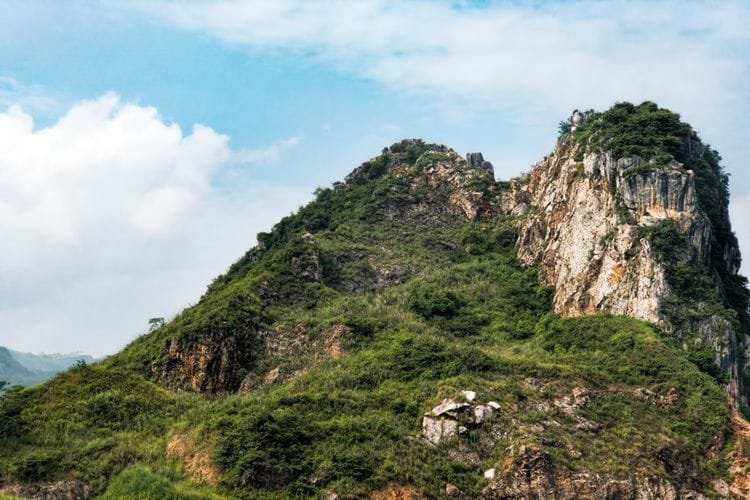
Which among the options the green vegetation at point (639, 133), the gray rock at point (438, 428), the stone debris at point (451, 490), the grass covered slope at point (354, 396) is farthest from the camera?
the green vegetation at point (639, 133)

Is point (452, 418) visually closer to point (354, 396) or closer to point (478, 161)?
point (354, 396)

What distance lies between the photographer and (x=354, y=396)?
41.2 m

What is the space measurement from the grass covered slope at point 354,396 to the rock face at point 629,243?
2054 mm

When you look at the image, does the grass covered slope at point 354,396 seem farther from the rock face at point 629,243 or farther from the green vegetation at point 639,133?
the green vegetation at point 639,133

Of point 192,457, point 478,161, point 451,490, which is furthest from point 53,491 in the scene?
point 478,161

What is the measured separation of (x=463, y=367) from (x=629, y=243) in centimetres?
1718

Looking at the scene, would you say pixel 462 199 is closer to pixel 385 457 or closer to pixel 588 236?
pixel 588 236

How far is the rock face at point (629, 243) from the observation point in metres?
48.1

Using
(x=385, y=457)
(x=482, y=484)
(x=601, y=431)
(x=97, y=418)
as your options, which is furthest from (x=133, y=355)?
(x=601, y=431)

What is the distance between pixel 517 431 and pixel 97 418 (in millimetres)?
22857

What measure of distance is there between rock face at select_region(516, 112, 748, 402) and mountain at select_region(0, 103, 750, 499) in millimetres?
169

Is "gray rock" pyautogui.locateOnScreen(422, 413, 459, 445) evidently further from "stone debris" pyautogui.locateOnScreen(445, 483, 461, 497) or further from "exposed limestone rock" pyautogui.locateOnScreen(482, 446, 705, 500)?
"exposed limestone rock" pyautogui.locateOnScreen(482, 446, 705, 500)

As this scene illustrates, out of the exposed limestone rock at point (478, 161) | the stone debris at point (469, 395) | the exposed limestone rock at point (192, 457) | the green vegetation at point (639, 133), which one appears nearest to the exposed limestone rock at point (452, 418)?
the stone debris at point (469, 395)

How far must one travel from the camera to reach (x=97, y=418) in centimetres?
4069
